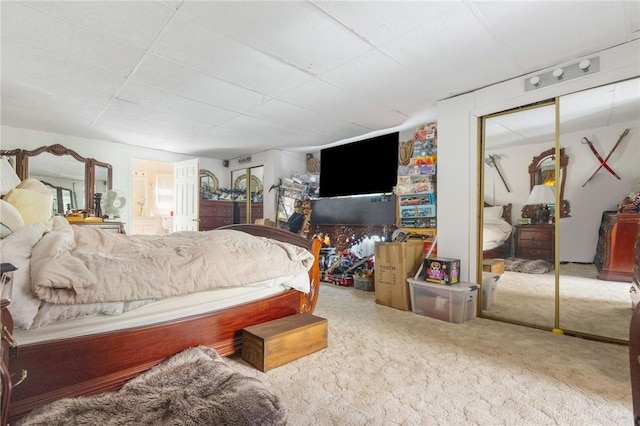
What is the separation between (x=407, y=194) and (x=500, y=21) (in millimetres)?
2020

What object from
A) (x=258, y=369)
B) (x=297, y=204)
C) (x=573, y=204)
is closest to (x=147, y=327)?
(x=258, y=369)

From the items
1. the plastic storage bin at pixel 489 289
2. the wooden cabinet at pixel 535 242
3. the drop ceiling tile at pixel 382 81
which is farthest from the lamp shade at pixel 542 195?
the drop ceiling tile at pixel 382 81

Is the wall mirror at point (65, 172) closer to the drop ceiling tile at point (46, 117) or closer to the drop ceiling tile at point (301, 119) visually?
the drop ceiling tile at point (46, 117)

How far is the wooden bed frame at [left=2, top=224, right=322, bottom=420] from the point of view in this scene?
132 cm

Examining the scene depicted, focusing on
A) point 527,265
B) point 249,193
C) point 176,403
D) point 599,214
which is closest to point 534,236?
point 527,265

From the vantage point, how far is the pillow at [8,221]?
4.94ft

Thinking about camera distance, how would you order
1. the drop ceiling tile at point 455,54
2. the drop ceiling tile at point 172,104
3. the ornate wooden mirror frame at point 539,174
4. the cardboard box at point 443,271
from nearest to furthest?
the drop ceiling tile at point 455,54
the ornate wooden mirror frame at point 539,174
the cardboard box at point 443,271
the drop ceiling tile at point 172,104

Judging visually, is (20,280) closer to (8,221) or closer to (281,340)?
(8,221)

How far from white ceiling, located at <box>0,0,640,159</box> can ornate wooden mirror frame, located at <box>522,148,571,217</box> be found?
764mm

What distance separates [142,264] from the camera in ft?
5.49

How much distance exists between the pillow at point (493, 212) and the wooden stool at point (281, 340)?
203 cm

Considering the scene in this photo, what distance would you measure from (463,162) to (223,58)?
2.49 meters

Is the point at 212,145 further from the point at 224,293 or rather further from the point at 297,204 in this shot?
the point at 224,293

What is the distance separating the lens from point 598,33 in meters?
2.15
